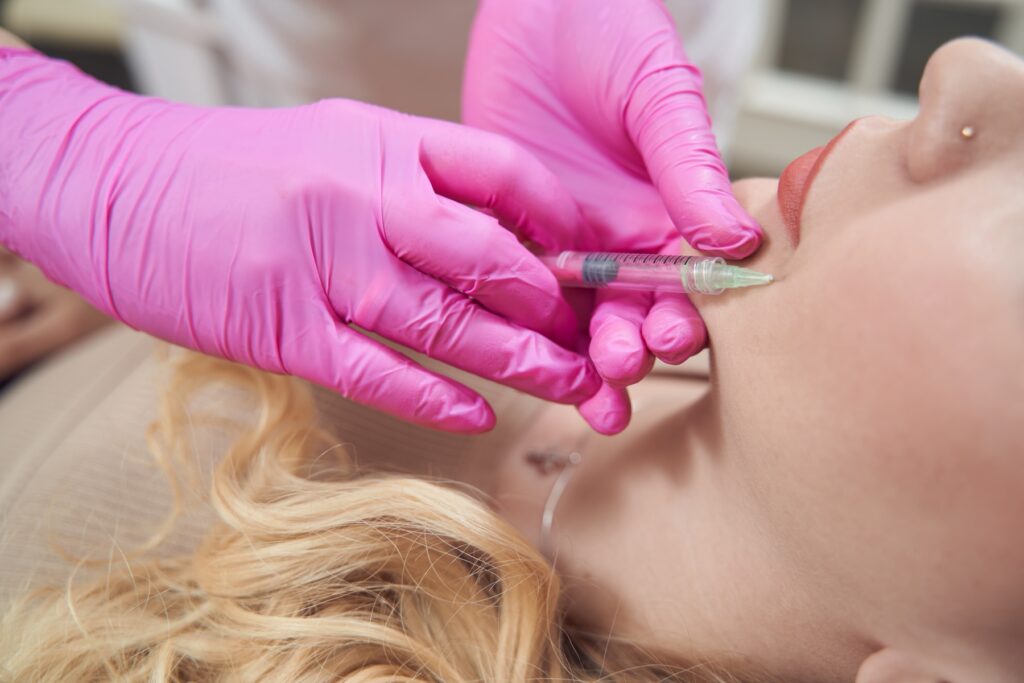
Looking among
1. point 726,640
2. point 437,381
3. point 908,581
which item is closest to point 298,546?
point 437,381

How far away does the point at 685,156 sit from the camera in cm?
82

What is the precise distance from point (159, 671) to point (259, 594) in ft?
0.40

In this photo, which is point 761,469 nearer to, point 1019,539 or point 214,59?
point 1019,539

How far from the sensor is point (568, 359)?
0.87m

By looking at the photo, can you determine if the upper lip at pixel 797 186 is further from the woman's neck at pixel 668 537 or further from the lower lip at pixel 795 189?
the woman's neck at pixel 668 537

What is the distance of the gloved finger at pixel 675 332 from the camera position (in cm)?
74

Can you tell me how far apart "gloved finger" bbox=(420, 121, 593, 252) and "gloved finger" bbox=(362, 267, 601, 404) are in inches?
4.7

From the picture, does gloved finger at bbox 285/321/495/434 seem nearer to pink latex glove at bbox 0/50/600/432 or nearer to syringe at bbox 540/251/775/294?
pink latex glove at bbox 0/50/600/432

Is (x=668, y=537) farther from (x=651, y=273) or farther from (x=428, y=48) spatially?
(x=428, y=48)

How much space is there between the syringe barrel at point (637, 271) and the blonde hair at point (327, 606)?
11.3 inches

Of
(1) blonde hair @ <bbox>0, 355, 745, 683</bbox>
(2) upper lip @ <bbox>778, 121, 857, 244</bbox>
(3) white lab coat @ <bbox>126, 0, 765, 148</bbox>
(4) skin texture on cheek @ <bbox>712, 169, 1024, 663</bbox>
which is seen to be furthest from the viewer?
(3) white lab coat @ <bbox>126, 0, 765, 148</bbox>

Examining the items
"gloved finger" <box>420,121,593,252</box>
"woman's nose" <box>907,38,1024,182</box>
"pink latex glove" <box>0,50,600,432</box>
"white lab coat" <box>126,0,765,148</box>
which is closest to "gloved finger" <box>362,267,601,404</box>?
"pink latex glove" <box>0,50,600,432</box>

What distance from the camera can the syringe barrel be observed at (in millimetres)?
739

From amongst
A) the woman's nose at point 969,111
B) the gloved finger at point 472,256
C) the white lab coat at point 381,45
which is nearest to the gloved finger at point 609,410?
the gloved finger at point 472,256
